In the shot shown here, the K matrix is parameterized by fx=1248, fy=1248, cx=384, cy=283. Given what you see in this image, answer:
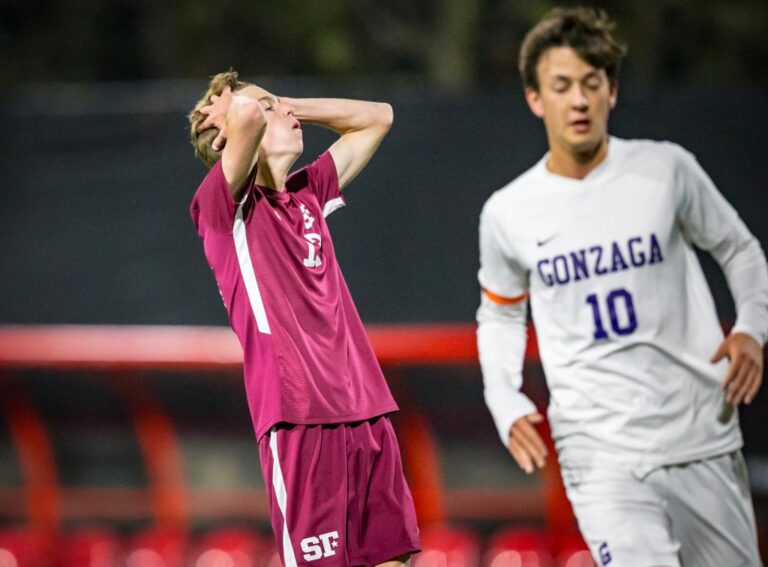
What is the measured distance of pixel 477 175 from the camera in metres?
5.67

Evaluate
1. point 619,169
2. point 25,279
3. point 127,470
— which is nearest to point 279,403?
point 619,169

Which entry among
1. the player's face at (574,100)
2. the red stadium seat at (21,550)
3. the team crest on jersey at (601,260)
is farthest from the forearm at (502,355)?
the red stadium seat at (21,550)

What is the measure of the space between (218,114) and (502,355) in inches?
46.1

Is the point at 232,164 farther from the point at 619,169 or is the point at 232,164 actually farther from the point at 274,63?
the point at 274,63

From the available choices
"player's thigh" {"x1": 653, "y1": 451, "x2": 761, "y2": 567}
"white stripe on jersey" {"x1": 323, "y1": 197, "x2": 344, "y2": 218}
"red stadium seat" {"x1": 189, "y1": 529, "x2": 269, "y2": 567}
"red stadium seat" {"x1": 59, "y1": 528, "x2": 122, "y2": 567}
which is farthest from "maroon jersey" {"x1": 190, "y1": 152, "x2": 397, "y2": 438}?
"red stadium seat" {"x1": 59, "y1": 528, "x2": 122, "y2": 567}

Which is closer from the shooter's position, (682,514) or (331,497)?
(331,497)

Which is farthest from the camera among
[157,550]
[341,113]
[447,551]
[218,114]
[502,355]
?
[157,550]

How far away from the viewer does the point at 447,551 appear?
555 cm

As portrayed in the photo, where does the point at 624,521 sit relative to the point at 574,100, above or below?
below

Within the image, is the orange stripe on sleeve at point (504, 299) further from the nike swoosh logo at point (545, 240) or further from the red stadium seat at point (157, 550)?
the red stadium seat at point (157, 550)

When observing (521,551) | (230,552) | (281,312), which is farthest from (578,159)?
(230,552)

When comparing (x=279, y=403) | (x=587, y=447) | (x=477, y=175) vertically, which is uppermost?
(x=477, y=175)

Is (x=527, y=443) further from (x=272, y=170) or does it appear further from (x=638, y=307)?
(x=272, y=170)

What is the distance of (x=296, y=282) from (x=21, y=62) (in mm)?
4766
